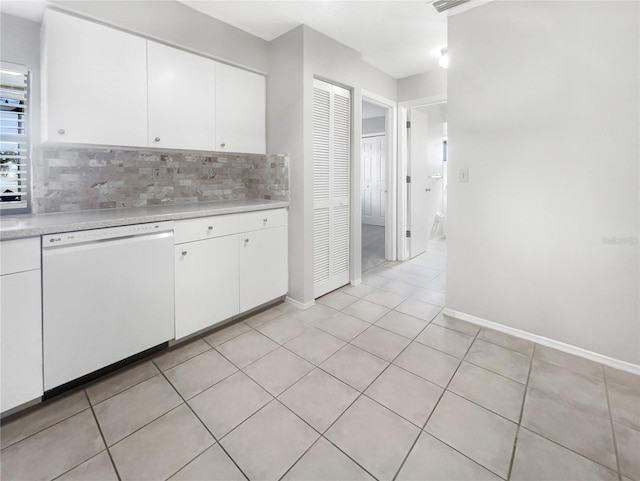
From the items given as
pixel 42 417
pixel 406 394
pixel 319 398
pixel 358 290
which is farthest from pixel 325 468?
pixel 358 290

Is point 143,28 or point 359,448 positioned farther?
point 143,28

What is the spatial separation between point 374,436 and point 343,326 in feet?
3.72

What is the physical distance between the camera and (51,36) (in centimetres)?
183

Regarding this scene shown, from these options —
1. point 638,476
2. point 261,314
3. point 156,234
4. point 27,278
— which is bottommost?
point 638,476

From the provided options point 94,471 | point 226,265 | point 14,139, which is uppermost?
point 14,139

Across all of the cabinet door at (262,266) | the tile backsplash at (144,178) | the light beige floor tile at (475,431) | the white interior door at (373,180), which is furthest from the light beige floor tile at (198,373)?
the white interior door at (373,180)

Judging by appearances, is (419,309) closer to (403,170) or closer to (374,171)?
(403,170)

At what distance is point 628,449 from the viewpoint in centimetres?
Result: 140

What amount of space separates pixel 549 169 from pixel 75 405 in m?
3.25

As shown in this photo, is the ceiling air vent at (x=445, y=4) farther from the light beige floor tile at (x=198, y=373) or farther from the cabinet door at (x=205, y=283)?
the light beige floor tile at (x=198, y=373)

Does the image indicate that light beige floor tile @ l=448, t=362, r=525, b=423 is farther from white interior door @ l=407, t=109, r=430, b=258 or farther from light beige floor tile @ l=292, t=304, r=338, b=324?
white interior door @ l=407, t=109, r=430, b=258

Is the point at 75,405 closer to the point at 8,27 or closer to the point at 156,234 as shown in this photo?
the point at 156,234

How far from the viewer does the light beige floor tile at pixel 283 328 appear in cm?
242

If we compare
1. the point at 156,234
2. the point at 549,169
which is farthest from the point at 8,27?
the point at 549,169
